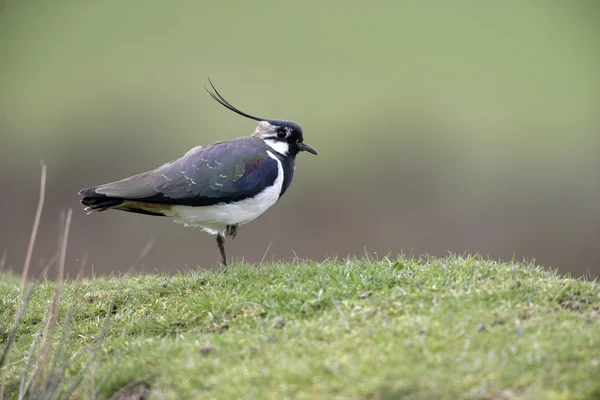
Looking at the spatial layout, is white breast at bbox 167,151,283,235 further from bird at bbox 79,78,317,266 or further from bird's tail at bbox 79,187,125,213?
bird's tail at bbox 79,187,125,213

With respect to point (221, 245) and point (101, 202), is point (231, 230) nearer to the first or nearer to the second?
point (221, 245)

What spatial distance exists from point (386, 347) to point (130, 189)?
3.69 metres

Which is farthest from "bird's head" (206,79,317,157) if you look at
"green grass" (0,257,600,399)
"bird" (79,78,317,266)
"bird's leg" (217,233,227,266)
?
"green grass" (0,257,600,399)

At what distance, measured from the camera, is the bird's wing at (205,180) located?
8.54m

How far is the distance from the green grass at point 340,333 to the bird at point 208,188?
72 centimetres

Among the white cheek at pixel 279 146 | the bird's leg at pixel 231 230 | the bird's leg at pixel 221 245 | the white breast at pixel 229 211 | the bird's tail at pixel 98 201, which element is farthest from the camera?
the white cheek at pixel 279 146

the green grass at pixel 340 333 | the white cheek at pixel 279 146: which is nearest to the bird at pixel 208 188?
the white cheek at pixel 279 146

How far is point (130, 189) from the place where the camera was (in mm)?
8539

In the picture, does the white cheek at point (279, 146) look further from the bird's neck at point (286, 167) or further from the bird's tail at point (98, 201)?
the bird's tail at point (98, 201)

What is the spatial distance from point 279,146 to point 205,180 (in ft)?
3.85

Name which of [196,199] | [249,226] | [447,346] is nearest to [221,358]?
[447,346]

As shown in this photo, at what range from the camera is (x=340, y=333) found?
638 centimetres

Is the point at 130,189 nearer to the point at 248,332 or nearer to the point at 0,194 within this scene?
the point at 248,332

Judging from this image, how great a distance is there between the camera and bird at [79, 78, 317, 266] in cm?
855
